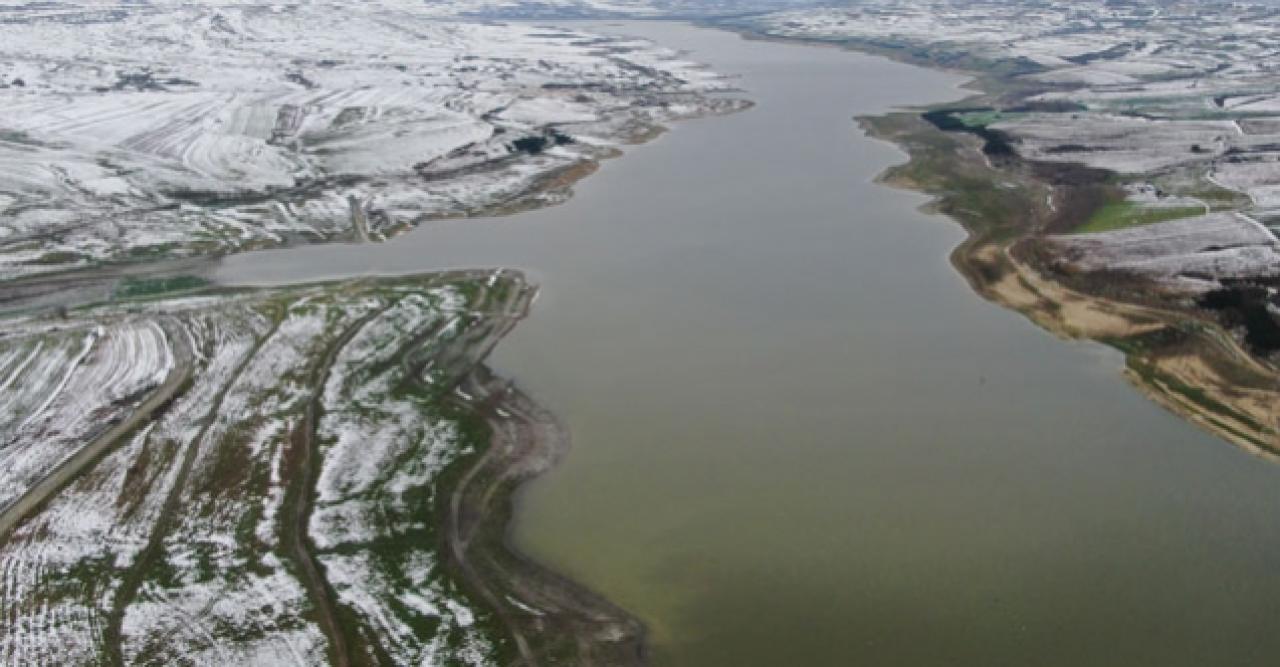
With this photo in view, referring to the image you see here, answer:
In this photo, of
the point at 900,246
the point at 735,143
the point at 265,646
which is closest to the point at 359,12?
the point at 735,143

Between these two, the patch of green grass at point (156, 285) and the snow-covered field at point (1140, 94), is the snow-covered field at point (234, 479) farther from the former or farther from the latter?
the snow-covered field at point (1140, 94)

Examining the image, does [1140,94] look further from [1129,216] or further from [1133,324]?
[1133,324]

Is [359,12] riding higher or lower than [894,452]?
higher

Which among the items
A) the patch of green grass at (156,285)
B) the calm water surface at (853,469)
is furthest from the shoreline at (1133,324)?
the patch of green grass at (156,285)

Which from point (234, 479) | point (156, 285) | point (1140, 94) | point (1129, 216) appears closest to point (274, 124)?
point (156, 285)

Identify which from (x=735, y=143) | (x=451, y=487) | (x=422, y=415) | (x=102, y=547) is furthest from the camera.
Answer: (x=735, y=143)

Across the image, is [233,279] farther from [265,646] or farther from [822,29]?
[822,29]

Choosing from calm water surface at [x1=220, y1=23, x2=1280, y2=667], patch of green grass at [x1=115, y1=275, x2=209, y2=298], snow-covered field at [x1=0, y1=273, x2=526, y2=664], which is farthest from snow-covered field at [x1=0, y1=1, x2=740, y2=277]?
snow-covered field at [x1=0, y1=273, x2=526, y2=664]

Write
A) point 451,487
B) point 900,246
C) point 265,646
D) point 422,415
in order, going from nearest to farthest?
point 265,646 → point 451,487 → point 422,415 → point 900,246
